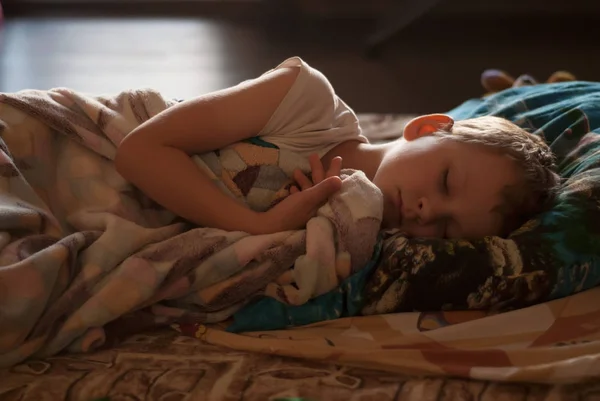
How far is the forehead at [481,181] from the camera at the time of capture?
1.00 meters

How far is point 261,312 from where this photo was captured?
943mm

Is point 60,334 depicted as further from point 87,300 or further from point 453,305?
point 453,305

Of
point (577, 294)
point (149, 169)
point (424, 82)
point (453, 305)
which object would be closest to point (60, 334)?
point (149, 169)

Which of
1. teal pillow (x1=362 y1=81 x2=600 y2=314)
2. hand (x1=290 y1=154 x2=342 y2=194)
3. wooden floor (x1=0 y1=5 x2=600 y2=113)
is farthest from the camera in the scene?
wooden floor (x1=0 y1=5 x2=600 y2=113)

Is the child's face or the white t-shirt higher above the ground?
the white t-shirt

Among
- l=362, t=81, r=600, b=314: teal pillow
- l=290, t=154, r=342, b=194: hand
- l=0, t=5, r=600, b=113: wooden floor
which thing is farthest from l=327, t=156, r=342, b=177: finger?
l=0, t=5, r=600, b=113: wooden floor

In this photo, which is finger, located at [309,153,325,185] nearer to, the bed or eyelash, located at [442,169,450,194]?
the bed

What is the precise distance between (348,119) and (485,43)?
1882 millimetres

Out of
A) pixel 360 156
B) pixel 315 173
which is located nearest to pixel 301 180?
pixel 315 173

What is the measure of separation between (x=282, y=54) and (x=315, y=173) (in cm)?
182

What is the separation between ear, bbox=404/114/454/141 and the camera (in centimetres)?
109

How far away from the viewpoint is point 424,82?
8.27 ft

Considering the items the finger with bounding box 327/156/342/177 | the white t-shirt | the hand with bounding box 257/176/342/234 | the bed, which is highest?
the white t-shirt

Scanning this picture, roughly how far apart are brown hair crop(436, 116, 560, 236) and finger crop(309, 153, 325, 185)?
0.64 ft
